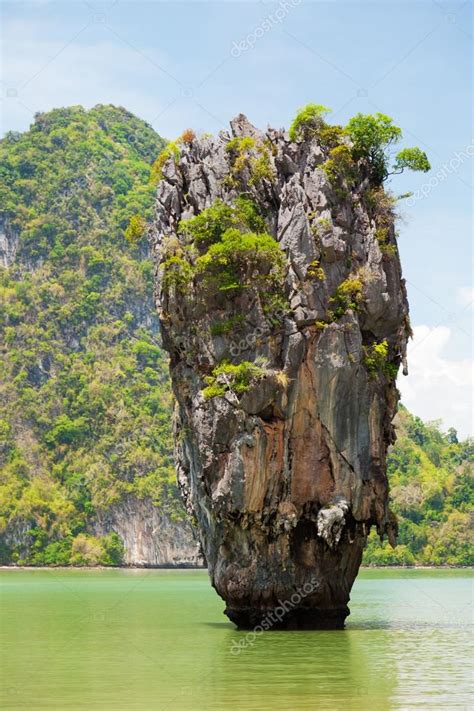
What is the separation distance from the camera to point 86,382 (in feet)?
328

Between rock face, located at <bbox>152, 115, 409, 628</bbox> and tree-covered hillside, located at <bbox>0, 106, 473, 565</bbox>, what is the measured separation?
6264 centimetres

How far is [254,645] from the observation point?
70.6 ft

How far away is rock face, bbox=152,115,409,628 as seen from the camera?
23.5 m

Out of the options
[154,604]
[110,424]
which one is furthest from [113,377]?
[154,604]

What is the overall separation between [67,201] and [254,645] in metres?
96.3

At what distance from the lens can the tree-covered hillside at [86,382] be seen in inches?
3472

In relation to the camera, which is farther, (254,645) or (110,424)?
(110,424)

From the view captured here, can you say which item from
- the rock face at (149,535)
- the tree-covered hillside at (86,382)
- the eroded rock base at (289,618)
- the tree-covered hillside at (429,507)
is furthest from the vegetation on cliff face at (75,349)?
the eroded rock base at (289,618)

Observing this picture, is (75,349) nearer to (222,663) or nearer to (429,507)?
(429,507)

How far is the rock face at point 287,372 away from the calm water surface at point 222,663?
1.69 m

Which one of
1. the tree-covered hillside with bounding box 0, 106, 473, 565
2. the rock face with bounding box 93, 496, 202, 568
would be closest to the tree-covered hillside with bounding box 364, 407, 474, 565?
the tree-covered hillside with bounding box 0, 106, 473, 565

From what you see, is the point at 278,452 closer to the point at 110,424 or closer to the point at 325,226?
the point at 325,226

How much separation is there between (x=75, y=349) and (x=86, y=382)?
668cm

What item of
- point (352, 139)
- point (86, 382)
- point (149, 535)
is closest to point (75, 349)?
point (86, 382)
